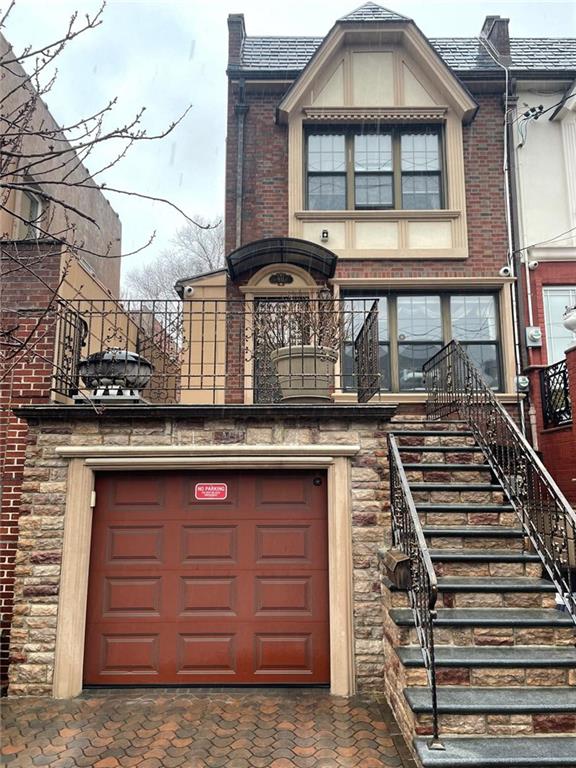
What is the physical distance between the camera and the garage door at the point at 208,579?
5270mm

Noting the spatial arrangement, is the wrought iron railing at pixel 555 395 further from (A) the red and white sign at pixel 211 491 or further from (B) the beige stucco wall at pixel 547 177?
(A) the red and white sign at pixel 211 491

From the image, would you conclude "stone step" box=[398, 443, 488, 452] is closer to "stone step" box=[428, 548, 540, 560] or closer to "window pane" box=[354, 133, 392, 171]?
"stone step" box=[428, 548, 540, 560]

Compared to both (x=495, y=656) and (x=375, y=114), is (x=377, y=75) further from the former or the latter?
(x=495, y=656)

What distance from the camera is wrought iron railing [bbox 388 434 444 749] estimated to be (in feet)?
12.2

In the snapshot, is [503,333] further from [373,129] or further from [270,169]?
[270,169]

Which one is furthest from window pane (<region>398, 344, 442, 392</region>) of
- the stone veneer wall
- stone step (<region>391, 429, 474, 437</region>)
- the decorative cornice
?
the decorative cornice

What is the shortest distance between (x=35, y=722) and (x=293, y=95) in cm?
925

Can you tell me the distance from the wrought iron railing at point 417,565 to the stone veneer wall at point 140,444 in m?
0.19

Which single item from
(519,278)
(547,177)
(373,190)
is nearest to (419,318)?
(519,278)

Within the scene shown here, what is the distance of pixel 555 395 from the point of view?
8133 millimetres

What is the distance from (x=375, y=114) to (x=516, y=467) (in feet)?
22.0

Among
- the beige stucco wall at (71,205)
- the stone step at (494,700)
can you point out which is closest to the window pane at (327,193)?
the beige stucco wall at (71,205)

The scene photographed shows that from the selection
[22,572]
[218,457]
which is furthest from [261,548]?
[22,572]

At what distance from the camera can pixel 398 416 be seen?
8.43 m
